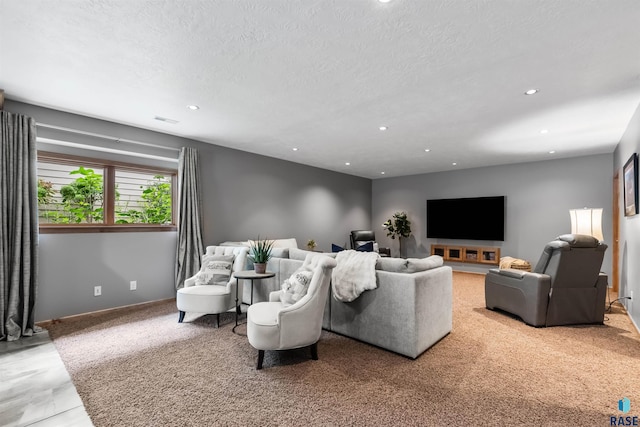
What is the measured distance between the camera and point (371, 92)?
10.1ft

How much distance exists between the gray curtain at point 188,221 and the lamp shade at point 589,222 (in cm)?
562

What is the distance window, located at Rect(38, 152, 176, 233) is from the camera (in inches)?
149

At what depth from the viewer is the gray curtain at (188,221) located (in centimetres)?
462

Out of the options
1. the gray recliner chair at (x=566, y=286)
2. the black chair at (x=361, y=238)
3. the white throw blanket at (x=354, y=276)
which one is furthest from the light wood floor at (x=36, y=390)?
the black chair at (x=361, y=238)

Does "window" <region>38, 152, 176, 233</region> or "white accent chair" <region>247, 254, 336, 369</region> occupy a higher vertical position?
"window" <region>38, 152, 176, 233</region>

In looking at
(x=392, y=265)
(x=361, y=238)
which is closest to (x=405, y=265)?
(x=392, y=265)

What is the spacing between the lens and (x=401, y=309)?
273cm

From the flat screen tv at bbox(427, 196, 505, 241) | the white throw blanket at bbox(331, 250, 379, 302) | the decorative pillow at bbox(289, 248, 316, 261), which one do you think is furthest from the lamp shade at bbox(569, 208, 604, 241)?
the decorative pillow at bbox(289, 248, 316, 261)

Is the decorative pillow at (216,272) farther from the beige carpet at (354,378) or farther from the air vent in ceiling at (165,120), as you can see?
the air vent in ceiling at (165,120)

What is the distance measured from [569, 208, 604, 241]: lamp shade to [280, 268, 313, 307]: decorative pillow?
419 centimetres

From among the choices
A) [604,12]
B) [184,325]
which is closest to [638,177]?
[604,12]

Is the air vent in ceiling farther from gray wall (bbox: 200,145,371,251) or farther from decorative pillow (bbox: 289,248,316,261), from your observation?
decorative pillow (bbox: 289,248,316,261)

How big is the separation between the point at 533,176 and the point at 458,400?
5897 mm

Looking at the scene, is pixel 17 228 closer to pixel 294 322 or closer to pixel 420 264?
pixel 294 322
